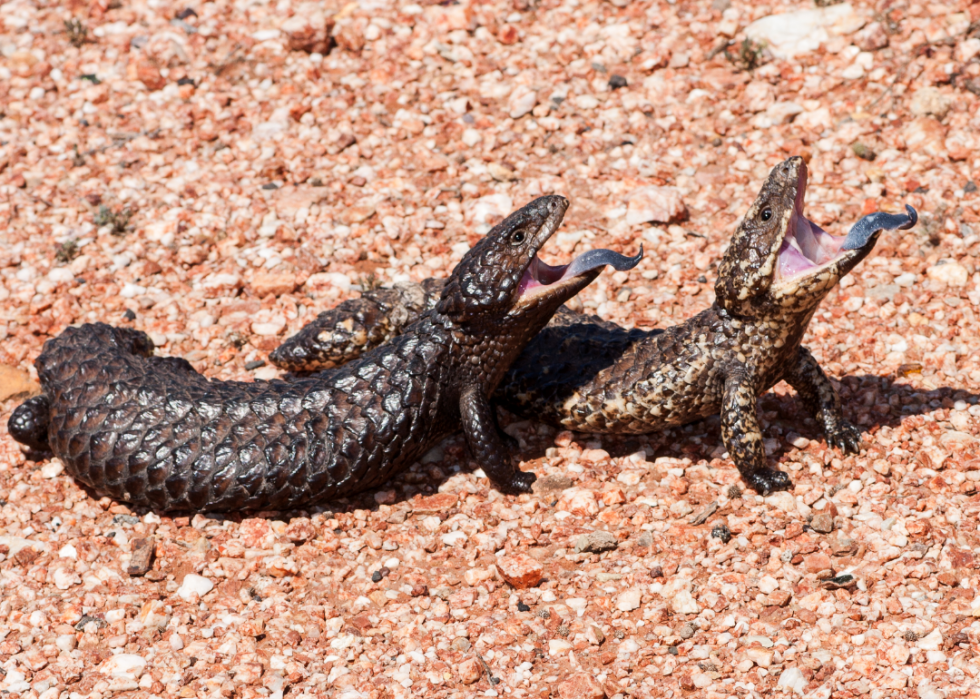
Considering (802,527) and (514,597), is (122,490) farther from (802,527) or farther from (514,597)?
(802,527)

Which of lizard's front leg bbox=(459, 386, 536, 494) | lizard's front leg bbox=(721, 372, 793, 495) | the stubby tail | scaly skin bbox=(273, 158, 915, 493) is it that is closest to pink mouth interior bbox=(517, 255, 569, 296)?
scaly skin bbox=(273, 158, 915, 493)

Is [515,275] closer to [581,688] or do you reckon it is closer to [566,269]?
[566,269]

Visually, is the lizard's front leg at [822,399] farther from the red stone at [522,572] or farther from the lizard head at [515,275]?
the red stone at [522,572]

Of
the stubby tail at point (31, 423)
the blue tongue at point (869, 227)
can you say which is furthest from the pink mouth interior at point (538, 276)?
the stubby tail at point (31, 423)

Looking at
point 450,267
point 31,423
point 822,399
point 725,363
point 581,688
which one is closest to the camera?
point 581,688

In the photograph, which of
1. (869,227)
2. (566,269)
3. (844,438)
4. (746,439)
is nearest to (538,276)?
(566,269)

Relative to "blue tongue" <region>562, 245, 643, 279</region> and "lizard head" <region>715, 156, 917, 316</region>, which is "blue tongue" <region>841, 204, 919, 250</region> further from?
"blue tongue" <region>562, 245, 643, 279</region>
